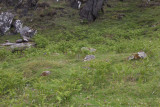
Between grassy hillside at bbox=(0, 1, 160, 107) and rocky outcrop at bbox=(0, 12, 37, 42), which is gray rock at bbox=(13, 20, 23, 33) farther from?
grassy hillside at bbox=(0, 1, 160, 107)

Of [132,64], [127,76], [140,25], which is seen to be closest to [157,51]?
[132,64]

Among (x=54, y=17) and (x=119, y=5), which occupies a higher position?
(x=119, y=5)

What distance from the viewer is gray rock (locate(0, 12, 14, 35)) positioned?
3159cm

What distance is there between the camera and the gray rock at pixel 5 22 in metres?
31.6

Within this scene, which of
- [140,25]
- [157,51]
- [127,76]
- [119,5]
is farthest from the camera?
[119,5]

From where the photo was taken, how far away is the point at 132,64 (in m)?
11.3

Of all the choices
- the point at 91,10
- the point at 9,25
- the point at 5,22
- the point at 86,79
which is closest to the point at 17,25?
the point at 9,25

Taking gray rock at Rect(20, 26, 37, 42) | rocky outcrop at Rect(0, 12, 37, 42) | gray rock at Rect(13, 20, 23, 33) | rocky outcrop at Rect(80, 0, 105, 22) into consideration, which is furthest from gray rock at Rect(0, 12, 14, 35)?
rocky outcrop at Rect(80, 0, 105, 22)

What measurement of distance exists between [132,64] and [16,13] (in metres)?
32.0

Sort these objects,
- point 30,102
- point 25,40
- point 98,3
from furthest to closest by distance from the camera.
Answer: point 98,3 → point 25,40 → point 30,102

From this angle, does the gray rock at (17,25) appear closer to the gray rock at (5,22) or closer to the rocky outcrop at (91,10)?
the gray rock at (5,22)

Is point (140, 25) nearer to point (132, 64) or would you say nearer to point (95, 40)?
point (95, 40)

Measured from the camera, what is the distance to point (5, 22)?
106 feet

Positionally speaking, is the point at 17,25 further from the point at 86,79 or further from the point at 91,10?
the point at 86,79
